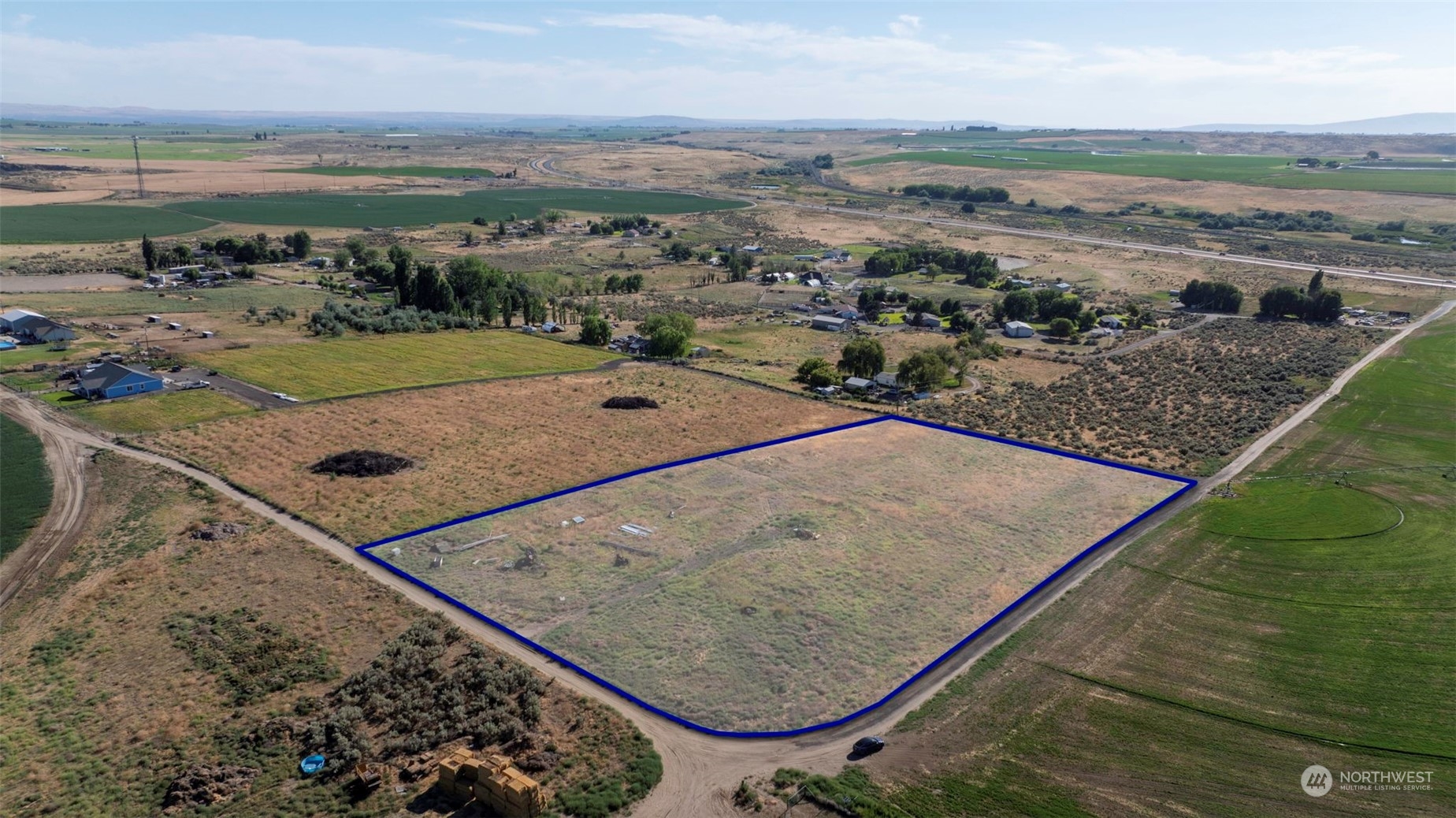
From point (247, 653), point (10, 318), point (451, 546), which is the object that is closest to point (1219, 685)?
point (451, 546)

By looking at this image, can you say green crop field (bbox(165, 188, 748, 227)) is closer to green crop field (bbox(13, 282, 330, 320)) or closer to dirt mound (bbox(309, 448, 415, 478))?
green crop field (bbox(13, 282, 330, 320))

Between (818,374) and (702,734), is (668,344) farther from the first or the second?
(702,734)

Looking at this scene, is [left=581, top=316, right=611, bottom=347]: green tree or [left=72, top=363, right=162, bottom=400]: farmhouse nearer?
[left=72, top=363, right=162, bottom=400]: farmhouse

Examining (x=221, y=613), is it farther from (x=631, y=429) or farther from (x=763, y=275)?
(x=763, y=275)

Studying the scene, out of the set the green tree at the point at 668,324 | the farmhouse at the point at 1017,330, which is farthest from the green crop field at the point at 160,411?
the farmhouse at the point at 1017,330

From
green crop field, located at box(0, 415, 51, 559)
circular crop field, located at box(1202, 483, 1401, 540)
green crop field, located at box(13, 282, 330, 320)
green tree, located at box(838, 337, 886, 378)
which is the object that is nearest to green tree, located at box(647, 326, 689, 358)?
green tree, located at box(838, 337, 886, 378)

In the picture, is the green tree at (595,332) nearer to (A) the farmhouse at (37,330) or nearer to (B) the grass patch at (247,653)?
(A) the farmhouse at (37,330)
